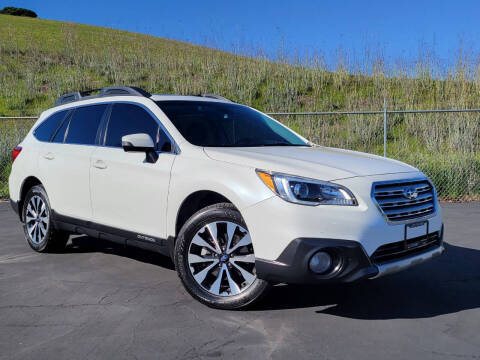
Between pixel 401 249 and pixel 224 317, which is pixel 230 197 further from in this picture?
pixel 401 249

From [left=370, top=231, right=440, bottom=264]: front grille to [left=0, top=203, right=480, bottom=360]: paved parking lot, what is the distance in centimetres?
47

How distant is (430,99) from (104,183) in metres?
14.3

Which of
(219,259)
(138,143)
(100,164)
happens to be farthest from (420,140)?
(219,259)

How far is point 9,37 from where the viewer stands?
40.3 meters

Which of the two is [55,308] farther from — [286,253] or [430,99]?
[430,99]

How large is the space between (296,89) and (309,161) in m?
17.9

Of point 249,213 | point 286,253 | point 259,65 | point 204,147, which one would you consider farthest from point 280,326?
point 259,65

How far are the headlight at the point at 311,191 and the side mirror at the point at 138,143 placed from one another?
4.37 feet

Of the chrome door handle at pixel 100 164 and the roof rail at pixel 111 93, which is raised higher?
the roof rail at pixel 111 93

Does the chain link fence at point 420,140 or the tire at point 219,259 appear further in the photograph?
the chain link fence at point 420,140

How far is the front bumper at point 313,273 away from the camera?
11.8ft

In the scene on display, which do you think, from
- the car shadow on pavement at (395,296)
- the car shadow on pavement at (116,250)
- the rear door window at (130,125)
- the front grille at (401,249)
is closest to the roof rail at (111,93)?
the rear door window at (130,125)

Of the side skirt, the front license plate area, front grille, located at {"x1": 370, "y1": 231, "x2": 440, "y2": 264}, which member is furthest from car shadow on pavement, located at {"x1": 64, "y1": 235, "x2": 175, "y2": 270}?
the front license plate area

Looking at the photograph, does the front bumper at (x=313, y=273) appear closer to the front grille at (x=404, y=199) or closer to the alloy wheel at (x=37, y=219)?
the front grille at (x=404, y=199)
